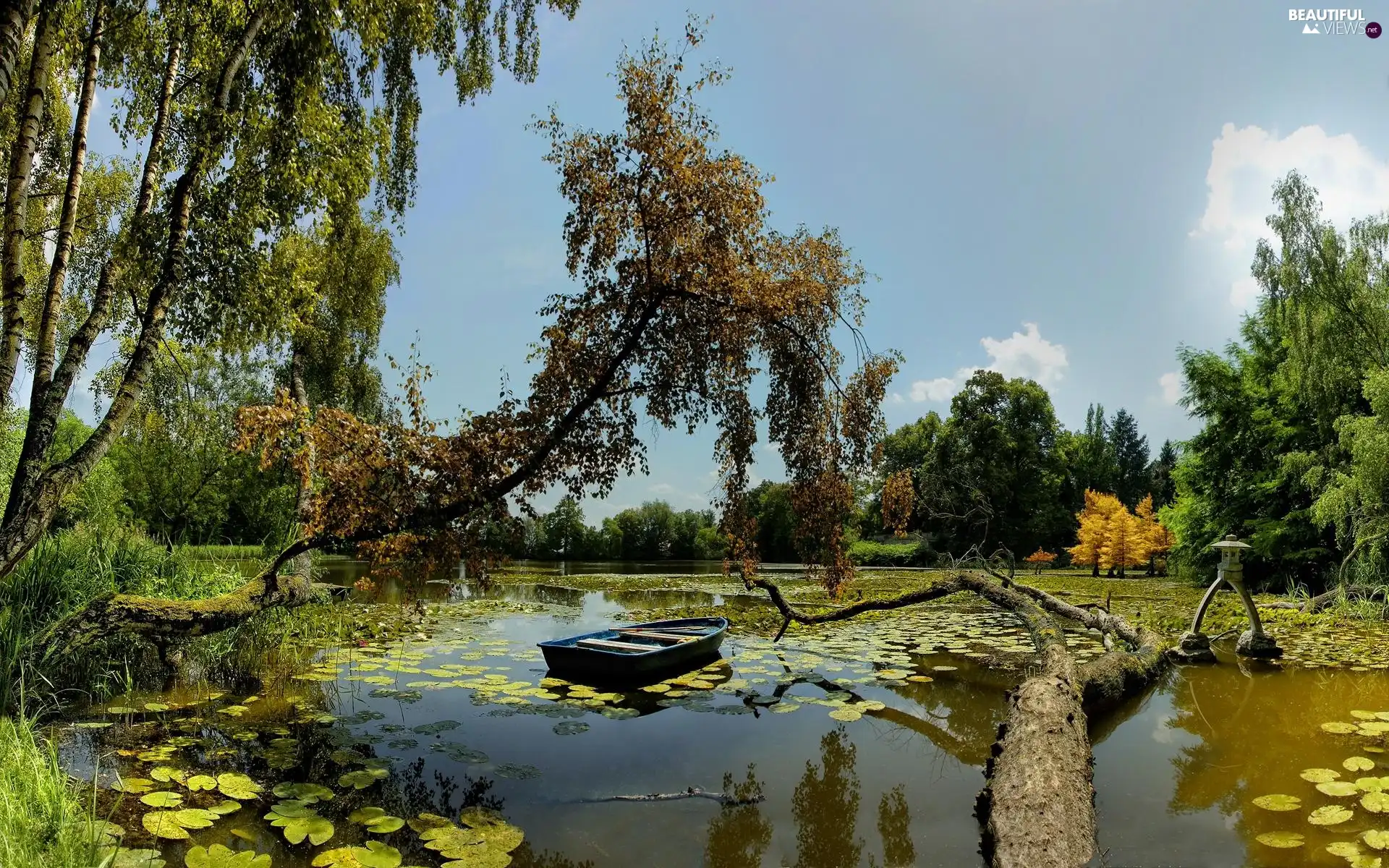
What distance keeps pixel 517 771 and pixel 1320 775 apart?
6.01 meters

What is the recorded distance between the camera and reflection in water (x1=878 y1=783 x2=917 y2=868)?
3995mm

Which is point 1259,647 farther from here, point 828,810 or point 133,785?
point 133,785

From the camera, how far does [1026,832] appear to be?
3.65 m

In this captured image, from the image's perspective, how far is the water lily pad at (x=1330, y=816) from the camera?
4078 millimetres

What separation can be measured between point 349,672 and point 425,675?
3.05 feet

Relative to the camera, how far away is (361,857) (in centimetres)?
362

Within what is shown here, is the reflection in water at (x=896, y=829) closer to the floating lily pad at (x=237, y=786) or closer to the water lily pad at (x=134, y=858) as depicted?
the water lily pad at (x=134, y=858)

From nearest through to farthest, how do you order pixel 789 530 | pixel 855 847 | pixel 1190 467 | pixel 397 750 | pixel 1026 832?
Result: pixel 1026 832 < pixel 855 847 < pixel 397 750 < pixel 1190 467 < pixel 789 530

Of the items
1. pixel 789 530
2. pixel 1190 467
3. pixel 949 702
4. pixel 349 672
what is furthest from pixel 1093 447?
pixel 349 672

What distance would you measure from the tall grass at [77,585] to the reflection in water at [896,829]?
663 centimetres

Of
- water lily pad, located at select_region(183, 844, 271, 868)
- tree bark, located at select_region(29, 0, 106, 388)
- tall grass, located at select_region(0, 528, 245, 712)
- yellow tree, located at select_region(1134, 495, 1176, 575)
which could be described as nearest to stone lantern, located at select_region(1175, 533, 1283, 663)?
water lily pad, located at select_region(183, 844, 271, 868)

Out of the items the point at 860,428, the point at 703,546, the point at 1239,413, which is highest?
the point at 1239,413

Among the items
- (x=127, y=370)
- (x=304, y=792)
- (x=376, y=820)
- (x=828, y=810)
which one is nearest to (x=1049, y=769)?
(x=828, y=810)

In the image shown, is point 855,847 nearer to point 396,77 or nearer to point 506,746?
point 506,746
